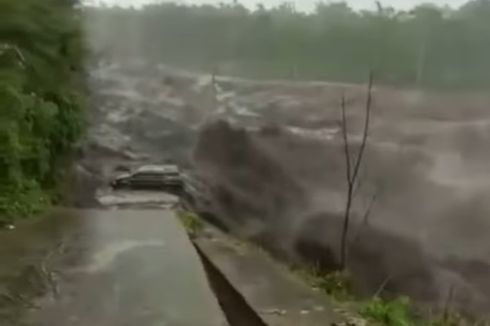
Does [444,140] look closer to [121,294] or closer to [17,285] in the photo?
[121,294]

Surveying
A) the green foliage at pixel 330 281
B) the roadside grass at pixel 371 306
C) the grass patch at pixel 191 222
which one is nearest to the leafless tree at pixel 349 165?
the green foliage at pixel 330 281

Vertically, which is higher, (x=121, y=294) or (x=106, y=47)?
(x=106, y=47)

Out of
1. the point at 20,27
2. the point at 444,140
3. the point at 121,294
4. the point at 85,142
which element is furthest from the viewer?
the point at 85,142

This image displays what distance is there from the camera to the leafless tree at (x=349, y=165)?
804cm

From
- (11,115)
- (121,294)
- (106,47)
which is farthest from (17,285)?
(106,47)

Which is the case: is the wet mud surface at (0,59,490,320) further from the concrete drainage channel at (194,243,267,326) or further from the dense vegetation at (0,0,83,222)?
the concrete drainage channel at (194,243,267,326)

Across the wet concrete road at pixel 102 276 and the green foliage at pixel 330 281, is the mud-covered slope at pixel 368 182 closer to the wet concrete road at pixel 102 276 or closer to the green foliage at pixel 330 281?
the green foliage at pixel 330 281

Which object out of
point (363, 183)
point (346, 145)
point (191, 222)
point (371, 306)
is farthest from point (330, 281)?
point (191, 222)

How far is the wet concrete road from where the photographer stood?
5406 millimetres

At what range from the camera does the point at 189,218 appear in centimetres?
959

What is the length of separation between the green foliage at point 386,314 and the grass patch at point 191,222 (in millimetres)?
2889

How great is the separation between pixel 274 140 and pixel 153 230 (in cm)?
204

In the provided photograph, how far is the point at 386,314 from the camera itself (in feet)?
19.4

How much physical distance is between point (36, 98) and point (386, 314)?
16.3ft
